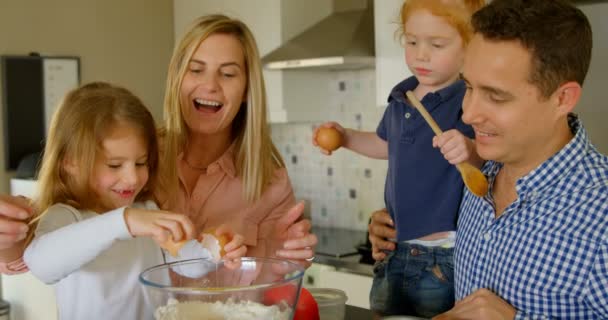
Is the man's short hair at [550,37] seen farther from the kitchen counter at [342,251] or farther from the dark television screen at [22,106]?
the dark television screen at [22,106]

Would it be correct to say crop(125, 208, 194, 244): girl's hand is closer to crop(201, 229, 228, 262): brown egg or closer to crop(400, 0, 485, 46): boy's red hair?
crop(201, 229, 228, 262): brown egg

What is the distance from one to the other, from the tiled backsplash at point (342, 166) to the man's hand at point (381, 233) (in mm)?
1349

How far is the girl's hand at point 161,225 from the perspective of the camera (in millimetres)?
947

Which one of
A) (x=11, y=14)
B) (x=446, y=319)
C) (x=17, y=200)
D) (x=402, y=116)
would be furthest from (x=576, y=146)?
(x=11, y=14)

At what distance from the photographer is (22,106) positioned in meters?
3.01

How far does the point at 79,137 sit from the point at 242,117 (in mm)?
464

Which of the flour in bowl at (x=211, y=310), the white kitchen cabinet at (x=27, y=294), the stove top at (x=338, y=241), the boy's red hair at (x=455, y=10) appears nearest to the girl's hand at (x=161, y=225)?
the flour in bowl at (x=211, y=310)

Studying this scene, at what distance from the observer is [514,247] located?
1.13 m

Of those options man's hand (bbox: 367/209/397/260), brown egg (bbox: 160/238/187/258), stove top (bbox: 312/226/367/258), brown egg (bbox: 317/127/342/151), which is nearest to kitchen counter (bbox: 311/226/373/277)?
stove top (bbox: 312/226/367/258)

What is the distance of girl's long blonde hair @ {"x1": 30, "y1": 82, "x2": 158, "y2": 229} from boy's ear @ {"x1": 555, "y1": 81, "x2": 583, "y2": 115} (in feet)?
2.38

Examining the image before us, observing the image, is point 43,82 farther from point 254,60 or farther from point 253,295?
point 253,295

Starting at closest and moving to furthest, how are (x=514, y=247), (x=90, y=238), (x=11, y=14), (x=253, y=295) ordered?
(x=253, y=295)
(x=90, y=238)
(x=514, y=247)
(x=11, y=14)

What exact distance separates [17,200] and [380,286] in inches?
32.5

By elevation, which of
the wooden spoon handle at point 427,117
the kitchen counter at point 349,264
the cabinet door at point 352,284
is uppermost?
the wooden spoon handle at point 427,117
